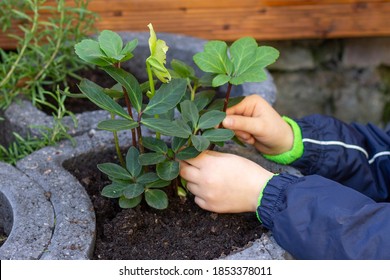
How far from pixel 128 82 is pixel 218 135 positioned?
26cm

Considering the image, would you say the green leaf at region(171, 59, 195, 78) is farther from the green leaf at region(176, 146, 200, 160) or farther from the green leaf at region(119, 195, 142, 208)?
the green leaf at region(119, 195, 142, 208)

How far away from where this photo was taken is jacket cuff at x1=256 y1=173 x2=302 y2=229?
5.69 feet

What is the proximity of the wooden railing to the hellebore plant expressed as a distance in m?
0.95

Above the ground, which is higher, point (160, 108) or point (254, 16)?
point (160, 108)

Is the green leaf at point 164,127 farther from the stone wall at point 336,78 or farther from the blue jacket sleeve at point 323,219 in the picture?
the stone wall at point 336,78

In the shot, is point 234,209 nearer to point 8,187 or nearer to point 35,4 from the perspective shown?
point 8,187

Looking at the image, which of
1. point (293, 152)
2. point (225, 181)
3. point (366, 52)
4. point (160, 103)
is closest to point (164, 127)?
point (160, 103)

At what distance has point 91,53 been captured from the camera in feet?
5.32

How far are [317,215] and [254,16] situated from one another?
4.49ft

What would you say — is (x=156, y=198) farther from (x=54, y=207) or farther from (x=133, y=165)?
(x=54, y=207)

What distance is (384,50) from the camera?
126 inches

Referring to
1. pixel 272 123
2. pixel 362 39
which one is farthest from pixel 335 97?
pixel 272 123

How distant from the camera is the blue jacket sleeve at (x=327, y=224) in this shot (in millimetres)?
1657
